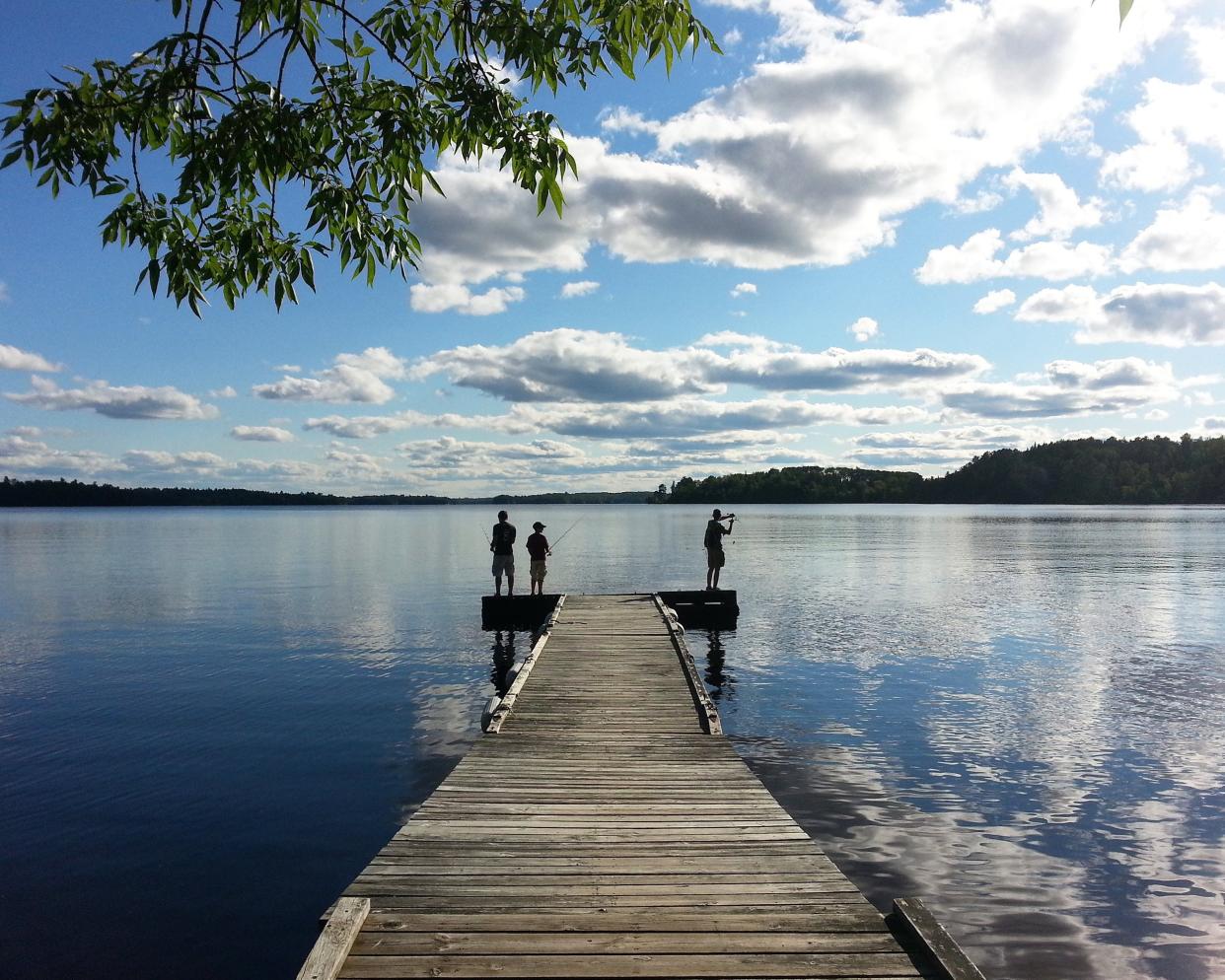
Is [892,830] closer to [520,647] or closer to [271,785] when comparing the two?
[271,785]

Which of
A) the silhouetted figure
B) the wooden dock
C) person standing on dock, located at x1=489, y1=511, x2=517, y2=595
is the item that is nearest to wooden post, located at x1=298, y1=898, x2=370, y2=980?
the wooden dock

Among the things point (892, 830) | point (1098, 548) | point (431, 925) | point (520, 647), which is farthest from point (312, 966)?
point (1098, 548)

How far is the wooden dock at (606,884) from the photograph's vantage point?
479cm

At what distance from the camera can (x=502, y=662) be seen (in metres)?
22.0

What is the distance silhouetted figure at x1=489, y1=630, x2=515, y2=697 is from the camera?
63.3ft

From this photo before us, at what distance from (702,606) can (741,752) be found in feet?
44.8

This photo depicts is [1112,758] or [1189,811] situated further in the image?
[1112,758]

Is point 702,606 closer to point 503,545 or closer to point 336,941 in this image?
point 503,545

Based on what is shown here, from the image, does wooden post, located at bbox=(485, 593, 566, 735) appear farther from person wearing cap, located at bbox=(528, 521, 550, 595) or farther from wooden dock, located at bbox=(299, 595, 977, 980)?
person wearing cap, located at bbox=(528, 521, 550, 595)

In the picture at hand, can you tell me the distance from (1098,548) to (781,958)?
6802cm

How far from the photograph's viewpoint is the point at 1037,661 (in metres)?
21.4

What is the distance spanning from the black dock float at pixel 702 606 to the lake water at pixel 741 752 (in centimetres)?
113

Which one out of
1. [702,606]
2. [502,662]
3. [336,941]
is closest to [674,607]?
[702,606]

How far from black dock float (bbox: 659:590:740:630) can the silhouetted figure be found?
5.42 m
